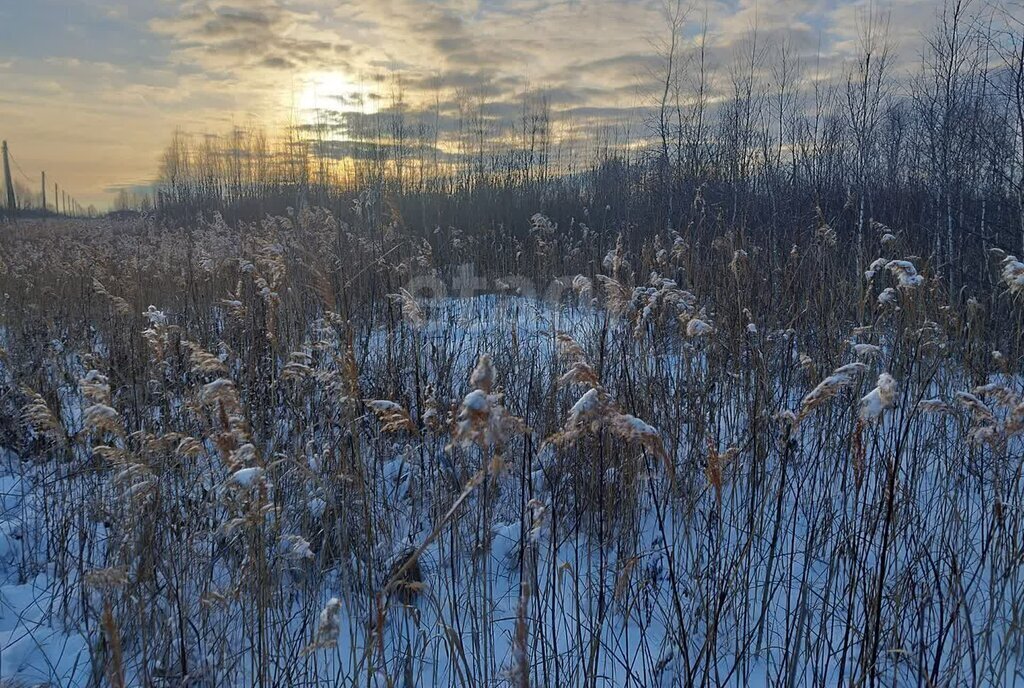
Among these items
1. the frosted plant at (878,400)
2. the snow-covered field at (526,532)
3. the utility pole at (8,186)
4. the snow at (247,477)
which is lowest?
the snow-covered field at (526,532)

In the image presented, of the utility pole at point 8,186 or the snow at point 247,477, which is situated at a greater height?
the utility pole at point 8,186

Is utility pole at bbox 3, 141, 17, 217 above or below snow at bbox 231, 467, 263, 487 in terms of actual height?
above

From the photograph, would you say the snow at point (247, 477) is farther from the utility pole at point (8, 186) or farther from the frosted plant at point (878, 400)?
the utility pole at point (8, 186)

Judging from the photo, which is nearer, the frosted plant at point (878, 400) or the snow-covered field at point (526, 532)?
the frosted plant at point (878, 400)

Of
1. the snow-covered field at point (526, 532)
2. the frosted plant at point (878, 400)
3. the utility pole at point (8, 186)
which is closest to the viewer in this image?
the frosted plant at point (878, 400)

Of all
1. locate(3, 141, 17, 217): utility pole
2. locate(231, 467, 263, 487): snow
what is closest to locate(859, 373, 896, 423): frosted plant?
locate(231, 467, 263, 487): snow

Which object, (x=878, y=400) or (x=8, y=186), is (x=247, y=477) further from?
(x=8, y=186)

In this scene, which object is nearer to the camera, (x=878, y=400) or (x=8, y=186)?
(x=878, y=400)

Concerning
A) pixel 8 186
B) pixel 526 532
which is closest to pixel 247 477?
pixel 526 532

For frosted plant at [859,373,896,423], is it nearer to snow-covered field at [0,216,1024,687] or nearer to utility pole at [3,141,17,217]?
snow-covered field at [0,216,1024,687]

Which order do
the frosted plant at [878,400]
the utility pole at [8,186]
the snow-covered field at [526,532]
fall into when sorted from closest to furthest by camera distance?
the frosted plant at [878,400] < the snow-covered field at [526,532] < the utility pole at [8,186]

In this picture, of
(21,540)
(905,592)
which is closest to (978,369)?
(905,592)

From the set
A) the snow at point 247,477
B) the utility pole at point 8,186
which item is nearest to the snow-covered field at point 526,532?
the snow at point 247,477

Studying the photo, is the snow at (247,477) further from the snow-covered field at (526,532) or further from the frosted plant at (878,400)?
the frosted plant at (878,400)
